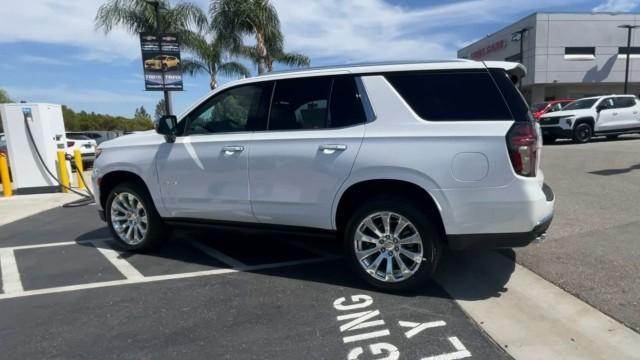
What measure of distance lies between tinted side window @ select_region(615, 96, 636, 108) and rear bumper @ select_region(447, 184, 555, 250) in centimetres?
1707

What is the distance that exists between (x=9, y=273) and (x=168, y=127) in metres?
2.32

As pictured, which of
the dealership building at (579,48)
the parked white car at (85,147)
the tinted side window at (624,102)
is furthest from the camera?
the dealership building at (579,48)

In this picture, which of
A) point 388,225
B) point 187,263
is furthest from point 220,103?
point 388,225

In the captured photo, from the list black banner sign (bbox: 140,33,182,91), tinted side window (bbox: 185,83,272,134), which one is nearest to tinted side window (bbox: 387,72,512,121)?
tinted side window (bbox: 185,83,272,134)

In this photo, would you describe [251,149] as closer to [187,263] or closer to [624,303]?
[187,263]

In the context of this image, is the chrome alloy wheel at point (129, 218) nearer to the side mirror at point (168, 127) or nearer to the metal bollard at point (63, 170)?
the side mirror at point (168, 127)

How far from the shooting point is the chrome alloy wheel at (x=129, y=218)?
17.1ft

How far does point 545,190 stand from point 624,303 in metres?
1.01

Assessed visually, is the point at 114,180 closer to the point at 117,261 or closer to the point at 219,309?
the point at 117,261

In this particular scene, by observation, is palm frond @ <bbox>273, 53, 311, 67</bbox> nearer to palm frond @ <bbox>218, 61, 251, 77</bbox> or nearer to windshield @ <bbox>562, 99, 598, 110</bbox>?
palm frond @ <bbox>218, 61, 251, 77</bbox>

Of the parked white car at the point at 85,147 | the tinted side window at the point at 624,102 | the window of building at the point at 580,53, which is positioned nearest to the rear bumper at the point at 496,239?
the parked white car at the point at 85,147

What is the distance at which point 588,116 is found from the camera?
17.0m

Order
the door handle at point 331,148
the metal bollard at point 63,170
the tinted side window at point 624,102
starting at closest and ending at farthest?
the door handle at point 331,148
the metal bollard at point 63,170
the tinted side window at point 624,102

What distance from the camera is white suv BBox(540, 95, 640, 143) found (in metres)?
17.0
